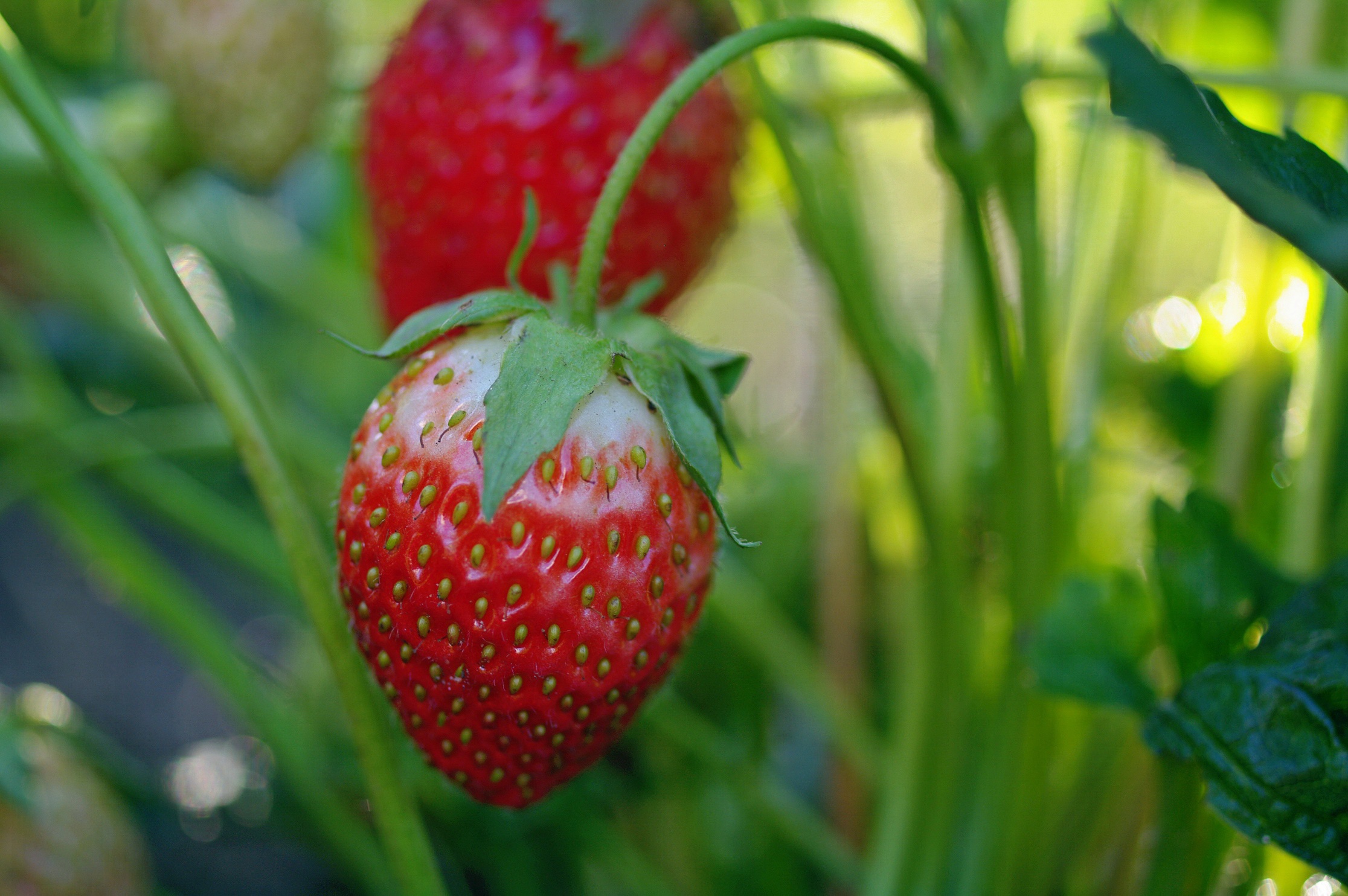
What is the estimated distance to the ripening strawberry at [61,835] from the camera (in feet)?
1.51

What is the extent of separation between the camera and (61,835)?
0.47m

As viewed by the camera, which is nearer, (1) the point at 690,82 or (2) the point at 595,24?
(1) the point at 690,82

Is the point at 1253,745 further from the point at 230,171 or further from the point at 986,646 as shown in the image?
the point at 230,171

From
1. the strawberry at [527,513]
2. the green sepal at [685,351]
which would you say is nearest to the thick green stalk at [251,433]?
the strawberry at [527,513]

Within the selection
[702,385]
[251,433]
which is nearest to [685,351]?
[702,385]

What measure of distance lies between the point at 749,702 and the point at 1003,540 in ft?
0.82

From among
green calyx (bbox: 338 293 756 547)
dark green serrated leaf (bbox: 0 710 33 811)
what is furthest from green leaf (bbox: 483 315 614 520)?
dark green serrated leaf (bbox: 0 710 33 811)

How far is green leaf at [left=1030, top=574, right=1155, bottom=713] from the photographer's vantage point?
0.41m

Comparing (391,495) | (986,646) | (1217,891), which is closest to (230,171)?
(391,495)

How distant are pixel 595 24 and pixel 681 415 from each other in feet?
0.76

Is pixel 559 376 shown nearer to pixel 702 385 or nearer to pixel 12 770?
pixel 702 385

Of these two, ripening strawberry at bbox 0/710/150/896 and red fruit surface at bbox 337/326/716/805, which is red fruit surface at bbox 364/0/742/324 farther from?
ripening strawberry at bbox 0/710/150/896

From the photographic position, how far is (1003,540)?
1.51ft

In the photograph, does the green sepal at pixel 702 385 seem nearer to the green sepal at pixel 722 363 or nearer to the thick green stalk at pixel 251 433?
the green sepal at pixel 722 363
